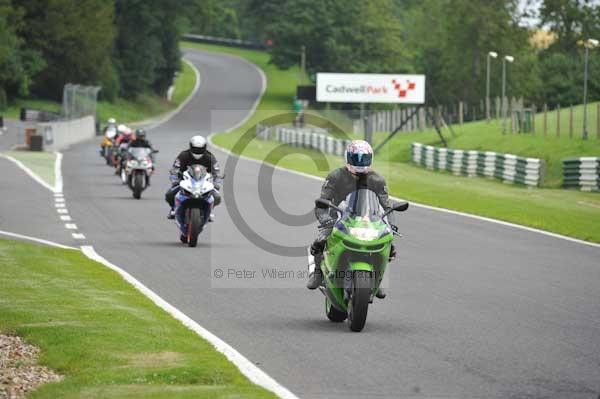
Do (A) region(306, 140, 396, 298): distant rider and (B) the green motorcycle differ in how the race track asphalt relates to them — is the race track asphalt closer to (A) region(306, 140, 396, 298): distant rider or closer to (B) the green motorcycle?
(B) the green motorcycle

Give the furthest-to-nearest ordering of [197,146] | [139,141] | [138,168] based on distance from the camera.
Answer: [139,141], [138,168], [197,146]

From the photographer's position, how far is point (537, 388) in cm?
962

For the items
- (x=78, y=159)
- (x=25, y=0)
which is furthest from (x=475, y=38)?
(x=78, y=159)

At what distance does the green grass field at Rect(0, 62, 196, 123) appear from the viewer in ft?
306

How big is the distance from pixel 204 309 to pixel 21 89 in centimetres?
7970

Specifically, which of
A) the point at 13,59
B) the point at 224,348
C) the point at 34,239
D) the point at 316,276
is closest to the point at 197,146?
the point at 34,239

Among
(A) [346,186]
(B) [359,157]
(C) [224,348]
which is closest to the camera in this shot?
(C) [224,348]

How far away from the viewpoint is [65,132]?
219 ft

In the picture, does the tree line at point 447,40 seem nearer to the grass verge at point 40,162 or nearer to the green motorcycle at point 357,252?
the grass verge at point 40,162

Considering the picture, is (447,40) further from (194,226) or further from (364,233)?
(364,233)

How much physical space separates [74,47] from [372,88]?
35.3 metres

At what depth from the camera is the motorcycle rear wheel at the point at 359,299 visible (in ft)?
39.9

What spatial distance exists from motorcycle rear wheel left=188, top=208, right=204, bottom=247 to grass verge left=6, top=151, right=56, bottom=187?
52.2 ft

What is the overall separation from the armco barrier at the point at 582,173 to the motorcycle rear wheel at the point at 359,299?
29.5 m
